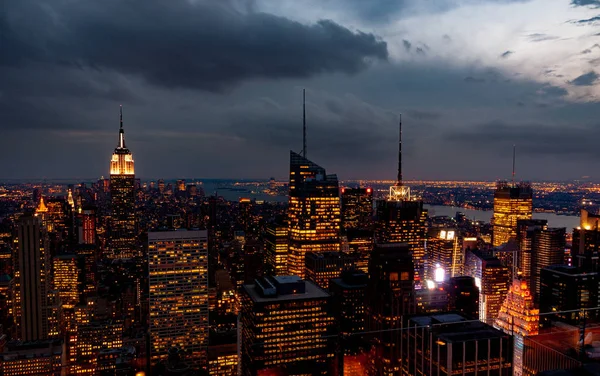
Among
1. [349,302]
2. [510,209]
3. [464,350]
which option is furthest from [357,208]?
[464,350]

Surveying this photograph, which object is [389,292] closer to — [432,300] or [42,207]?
[432,300]

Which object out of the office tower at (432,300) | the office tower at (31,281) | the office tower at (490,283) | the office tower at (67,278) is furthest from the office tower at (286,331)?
the office tower at (67,278)

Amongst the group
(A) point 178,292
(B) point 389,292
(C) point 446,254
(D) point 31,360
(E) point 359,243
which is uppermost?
(B) point 389,292

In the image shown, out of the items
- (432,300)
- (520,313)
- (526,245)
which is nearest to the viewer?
(520,313)

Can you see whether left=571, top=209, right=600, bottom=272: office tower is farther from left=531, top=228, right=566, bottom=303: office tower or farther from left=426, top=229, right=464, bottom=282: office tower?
left=426, top=229, right=464, bottom=282: office tower

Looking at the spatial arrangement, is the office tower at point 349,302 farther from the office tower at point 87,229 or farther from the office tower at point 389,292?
the office tower at point 87,229

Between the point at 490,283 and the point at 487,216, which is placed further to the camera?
the point at 487,216

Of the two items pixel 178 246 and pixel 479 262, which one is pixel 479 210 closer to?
pixel 479 262

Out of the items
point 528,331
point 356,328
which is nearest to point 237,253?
point 356,328
